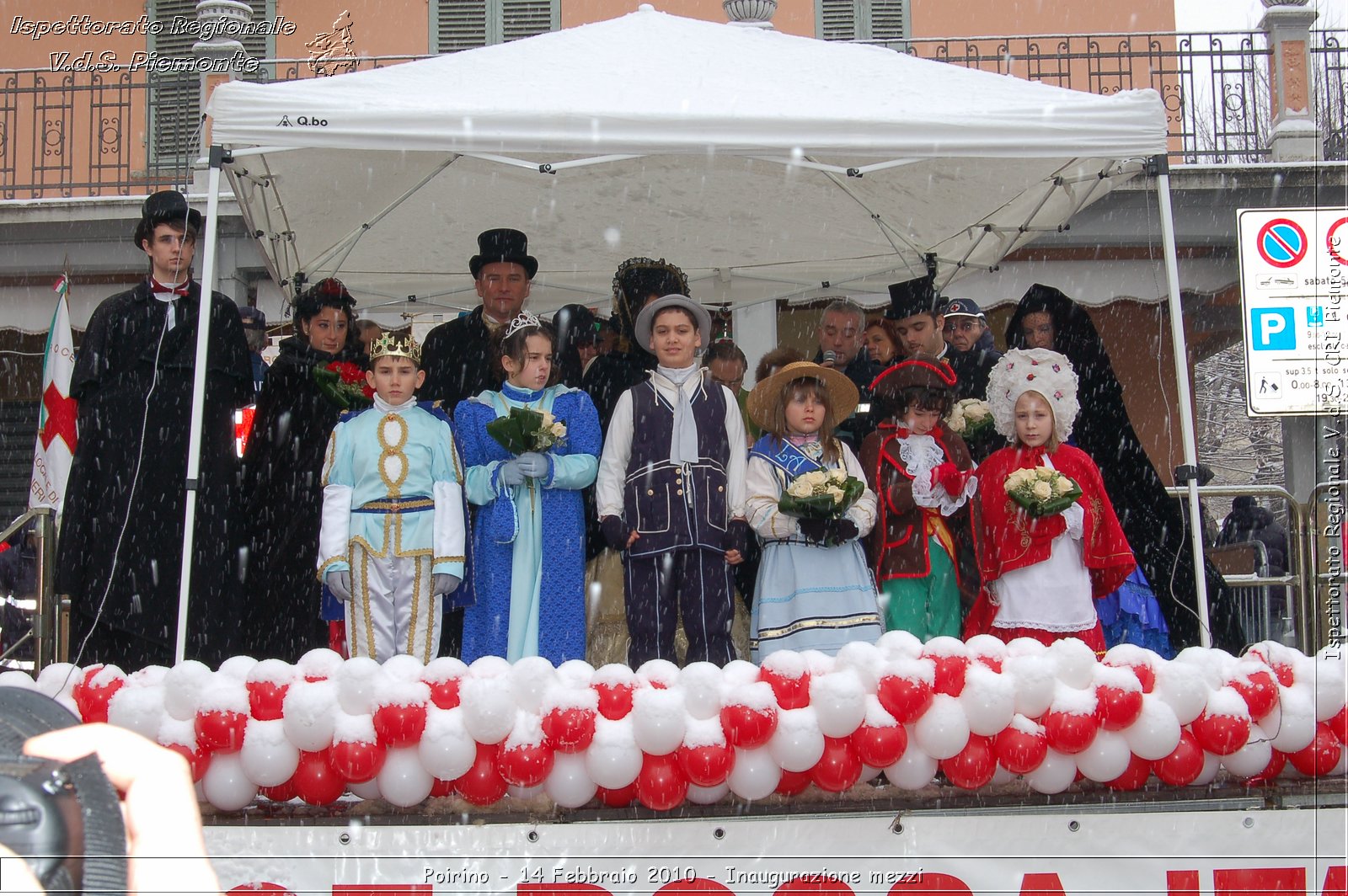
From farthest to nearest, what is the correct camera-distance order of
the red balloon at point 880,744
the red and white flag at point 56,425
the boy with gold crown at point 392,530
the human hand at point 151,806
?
the red and white flag at point 56,425 < the boy with gold crown at point 392,530 < the red balloon at point 880,744 < the human hand at point 151,806

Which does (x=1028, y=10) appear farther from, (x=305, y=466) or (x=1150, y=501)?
(x=305, y=466)

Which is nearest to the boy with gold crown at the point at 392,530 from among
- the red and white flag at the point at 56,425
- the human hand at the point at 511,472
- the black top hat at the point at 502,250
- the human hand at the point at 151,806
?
the human hand at the point at 511,472

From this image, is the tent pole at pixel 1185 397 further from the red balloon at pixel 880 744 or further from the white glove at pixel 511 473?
the white glove at pixel 511 473

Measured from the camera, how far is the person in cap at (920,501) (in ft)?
16.6

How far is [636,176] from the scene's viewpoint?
256 inches

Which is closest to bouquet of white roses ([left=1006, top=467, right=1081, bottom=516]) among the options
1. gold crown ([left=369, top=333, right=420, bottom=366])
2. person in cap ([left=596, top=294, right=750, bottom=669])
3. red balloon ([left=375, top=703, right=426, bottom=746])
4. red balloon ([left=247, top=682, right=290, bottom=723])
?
person in cap ([left=596, top=294, right=750, bottom=669])

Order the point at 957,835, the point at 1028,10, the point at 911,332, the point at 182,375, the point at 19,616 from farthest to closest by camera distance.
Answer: the point at 1028,10 < the point at 19,616 < the point at 911,332 < the point at 182,375 < the point at 957,835

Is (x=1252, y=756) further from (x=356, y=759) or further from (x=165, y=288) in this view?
(x=165, y=288)

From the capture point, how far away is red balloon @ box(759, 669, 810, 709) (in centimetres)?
335

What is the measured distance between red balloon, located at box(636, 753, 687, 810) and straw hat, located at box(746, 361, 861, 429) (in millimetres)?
2104

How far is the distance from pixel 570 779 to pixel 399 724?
45cm

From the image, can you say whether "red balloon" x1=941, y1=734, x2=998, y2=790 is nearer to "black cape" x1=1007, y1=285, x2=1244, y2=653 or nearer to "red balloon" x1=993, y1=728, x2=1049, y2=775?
"red balloon" x1=993, y1=728, x2=1049, y2=775

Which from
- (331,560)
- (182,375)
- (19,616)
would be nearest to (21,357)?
(19,616)

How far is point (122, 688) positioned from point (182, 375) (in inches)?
85.6
